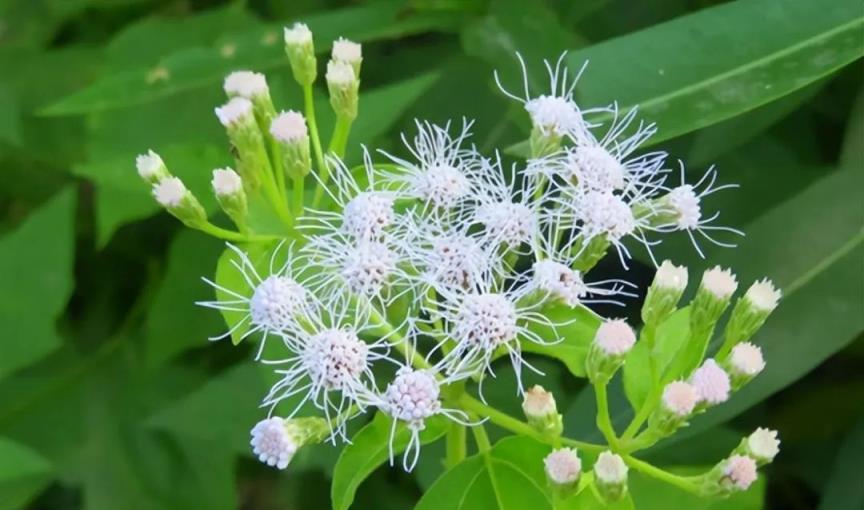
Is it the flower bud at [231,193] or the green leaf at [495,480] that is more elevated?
the flower bud at [231,193]

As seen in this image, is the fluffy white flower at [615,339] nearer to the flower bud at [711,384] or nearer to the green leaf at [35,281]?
the flower bud at [711,384]

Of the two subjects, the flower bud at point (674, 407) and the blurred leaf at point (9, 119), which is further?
the blurred leaf at point (9, 119)

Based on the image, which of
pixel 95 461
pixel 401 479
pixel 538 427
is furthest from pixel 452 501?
pixel 95 461

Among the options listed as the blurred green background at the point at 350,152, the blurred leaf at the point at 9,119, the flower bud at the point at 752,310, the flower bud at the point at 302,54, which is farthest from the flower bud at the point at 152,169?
the blurred leaf at the point at 9,119

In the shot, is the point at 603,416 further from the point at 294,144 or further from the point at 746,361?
the point at 294,144

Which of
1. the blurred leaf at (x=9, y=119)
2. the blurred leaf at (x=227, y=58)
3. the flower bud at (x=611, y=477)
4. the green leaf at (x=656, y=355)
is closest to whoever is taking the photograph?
the flower bud at (x=611, y=477)

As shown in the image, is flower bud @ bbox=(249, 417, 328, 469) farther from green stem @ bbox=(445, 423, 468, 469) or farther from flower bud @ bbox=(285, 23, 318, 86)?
flower bud @ bbox=(285, 23, 318, 86)

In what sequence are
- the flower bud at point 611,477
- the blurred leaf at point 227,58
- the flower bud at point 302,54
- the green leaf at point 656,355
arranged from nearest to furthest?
the flower bud at point 611,477
the green leaf at point 656,355
the flower bud at point 302,54
the blurred leaf at point 227,58

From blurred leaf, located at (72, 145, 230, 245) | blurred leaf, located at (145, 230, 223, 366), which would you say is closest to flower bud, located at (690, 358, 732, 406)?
blurred leaf, located at (72, 145, 230, 245)
